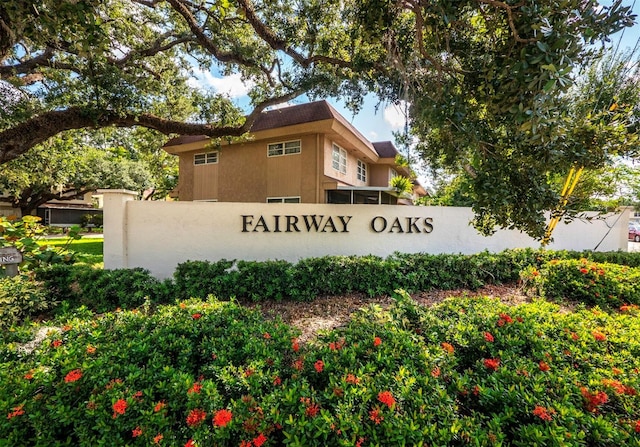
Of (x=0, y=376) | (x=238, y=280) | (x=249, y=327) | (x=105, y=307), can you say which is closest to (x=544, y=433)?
(x=249, y=327)

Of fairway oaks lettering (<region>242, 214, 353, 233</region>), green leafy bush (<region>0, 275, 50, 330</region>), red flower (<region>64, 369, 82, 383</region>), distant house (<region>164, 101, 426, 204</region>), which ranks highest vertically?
distant house (<region>164, 101, 426, 204</region>)

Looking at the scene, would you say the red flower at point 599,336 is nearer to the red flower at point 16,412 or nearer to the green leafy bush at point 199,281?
the red flower at point 16,412

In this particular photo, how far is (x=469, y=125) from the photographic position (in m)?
4.42

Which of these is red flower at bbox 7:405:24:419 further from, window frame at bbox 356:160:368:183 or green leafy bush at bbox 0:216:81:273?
window frame at bbox 356:160:368:183

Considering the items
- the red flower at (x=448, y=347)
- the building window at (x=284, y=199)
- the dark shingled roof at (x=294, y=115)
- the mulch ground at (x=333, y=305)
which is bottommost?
the mulch ground at (x=333, y=305)

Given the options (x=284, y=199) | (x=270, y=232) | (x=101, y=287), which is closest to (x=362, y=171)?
(x=284, y=199)

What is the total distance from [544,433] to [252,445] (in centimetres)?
171

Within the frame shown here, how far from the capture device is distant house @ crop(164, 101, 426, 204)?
1188 cm

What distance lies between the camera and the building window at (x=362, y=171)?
1675 cm

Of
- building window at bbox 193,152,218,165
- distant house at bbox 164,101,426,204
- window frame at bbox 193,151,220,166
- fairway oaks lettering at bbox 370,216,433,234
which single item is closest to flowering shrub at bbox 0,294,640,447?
fairway oaks lettering at bbox 370,216,433,234

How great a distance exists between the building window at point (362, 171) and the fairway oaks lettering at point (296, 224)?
9.49 metres

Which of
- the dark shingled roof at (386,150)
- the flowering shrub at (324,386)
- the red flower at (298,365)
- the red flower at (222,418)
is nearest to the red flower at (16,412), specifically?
the flowering shrub at (324,386)

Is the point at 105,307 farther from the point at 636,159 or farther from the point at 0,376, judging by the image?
the point at 636,159

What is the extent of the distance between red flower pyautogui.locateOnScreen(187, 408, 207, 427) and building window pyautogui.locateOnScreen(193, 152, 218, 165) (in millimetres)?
14462
